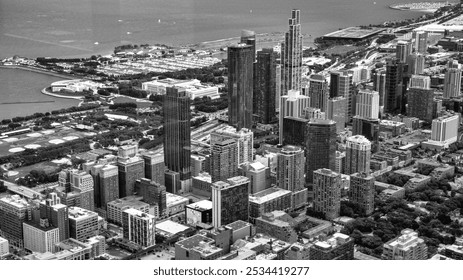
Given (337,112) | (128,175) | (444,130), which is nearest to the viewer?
(128,175)

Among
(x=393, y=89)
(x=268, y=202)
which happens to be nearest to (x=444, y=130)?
(x=393, y=89)

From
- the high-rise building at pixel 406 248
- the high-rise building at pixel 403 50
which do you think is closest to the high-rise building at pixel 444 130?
the high-rise building at pixel 403 50

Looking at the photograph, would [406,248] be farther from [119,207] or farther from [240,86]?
[240,86]

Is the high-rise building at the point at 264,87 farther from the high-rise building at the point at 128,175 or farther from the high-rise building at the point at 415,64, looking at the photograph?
the high-rise building at the point at 415,64

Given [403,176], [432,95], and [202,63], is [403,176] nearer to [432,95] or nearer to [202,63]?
[432,95]

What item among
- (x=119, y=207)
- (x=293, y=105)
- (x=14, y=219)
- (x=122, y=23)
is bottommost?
(x=119, y=207)

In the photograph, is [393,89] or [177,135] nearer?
[177,135]

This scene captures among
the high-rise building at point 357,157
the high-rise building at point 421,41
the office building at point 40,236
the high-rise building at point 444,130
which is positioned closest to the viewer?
the office building at point 40,236
